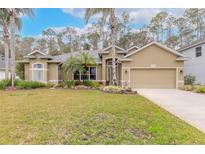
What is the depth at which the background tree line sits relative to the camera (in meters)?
37.8

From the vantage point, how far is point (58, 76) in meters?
22.7

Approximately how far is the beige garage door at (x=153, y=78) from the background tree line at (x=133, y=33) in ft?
59.0

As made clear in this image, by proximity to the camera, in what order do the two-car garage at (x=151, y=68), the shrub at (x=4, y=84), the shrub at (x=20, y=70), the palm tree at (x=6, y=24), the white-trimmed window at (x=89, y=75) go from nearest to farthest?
the shrub at (x=4, y=84) → the palm tree at (x=6, y=24) → the two-car garage at (x=151, y=68) → the white-trimmed window at (x=89, y=75) → the shrub at (x=20, y=70)

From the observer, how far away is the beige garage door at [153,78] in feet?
64.5

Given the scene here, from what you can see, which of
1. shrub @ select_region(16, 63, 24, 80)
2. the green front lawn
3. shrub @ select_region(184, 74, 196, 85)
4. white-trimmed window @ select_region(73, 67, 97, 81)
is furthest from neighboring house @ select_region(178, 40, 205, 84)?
shrub @ select_region(16, 63, 24, 80)

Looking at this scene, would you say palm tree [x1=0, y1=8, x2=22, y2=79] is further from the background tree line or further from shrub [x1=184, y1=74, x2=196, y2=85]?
shrub [x1=184, y1=74, x2=196, y2=85]

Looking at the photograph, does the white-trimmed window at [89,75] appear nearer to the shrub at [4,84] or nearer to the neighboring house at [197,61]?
the shrub at [4,84]

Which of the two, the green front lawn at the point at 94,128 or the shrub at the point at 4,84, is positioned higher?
the shrub at the point at 4,84

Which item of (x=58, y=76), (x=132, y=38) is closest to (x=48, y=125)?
(x=58, y=76)

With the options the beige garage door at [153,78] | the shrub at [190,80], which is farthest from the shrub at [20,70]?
the shrub at [190,80]

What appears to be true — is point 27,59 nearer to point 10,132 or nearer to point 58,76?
point 58,76

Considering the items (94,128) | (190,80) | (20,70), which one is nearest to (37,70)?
(20,70)

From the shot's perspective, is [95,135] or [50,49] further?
[50,49]
